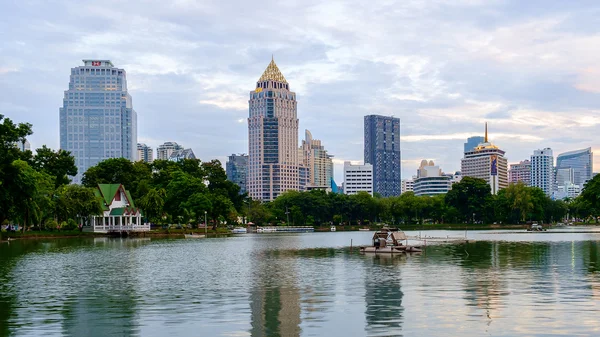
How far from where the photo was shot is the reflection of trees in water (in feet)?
67.7

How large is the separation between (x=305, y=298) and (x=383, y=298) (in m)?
3.22

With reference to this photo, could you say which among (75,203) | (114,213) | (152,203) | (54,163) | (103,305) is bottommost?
(103,305)

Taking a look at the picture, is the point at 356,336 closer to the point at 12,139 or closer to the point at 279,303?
the point at 279,303

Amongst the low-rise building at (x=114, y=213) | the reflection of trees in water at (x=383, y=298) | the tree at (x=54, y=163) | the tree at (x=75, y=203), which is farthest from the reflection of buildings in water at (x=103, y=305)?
the tree at (x=54, y=163)

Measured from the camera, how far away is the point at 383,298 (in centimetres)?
2711

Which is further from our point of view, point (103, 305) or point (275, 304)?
point (103, 305)

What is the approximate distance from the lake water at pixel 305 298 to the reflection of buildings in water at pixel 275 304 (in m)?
0.04

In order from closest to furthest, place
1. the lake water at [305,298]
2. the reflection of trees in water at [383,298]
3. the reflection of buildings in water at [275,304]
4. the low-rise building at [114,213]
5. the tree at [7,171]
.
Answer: the reflection of buildings in water at [275,304] < the lake water at [305,298] < the reflection of trees in water at [383,298] < the tree at [7,171] < the low-rise building at [114,213]

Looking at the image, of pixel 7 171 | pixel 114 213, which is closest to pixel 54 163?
pixel 114 213

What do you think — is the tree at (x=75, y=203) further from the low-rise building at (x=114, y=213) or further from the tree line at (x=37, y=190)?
the low-rise building at (x=114, y=213)

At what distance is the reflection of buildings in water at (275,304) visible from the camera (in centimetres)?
2041

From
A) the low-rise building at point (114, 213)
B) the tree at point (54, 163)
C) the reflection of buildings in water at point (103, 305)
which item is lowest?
the reflection of buildings in water at point (103, 305)

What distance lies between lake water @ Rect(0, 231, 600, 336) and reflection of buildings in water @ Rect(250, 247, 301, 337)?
0.04m

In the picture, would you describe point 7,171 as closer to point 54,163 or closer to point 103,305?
point 54,163
